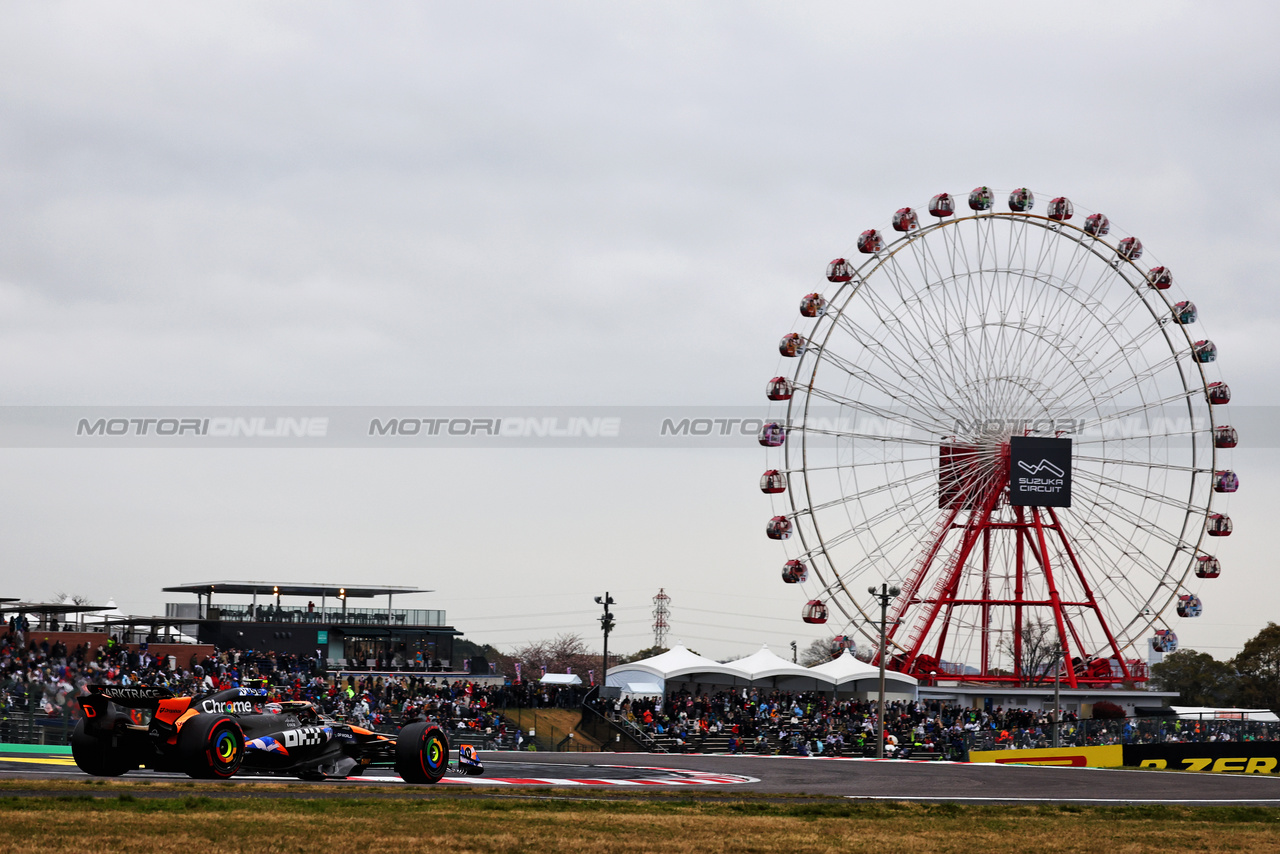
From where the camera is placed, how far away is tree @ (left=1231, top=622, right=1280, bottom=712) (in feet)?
331

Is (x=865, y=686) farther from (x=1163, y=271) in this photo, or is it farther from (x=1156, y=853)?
(x=1156, y=853)

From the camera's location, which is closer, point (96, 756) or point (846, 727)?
point (96, 756)

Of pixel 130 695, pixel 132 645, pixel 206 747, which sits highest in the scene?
pixel 132 645

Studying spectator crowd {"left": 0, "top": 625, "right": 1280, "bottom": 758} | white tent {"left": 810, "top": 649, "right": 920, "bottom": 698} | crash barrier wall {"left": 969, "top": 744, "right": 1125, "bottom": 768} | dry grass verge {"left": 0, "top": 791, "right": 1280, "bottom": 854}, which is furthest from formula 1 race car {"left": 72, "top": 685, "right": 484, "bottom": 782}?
white tent {"left": 810, "top": 649, "right": 920, "bottom": 698}

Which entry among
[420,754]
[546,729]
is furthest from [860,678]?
[420,754]

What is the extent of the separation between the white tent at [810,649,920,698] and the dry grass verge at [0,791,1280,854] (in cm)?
3595

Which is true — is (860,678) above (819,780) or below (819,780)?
above

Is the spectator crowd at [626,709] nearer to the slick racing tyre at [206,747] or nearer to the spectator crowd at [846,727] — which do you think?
the spectator crowd at [846,727]

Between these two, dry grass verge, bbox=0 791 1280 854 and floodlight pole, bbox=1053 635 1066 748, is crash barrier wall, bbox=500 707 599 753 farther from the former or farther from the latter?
dry grass verge, bbox=0 791 1280 854

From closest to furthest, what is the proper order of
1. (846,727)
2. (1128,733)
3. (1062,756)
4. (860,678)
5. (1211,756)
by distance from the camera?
(1211,756), (1128,733), (1062,756), (846,727), (860,678)

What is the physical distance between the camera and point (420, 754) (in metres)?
19.0

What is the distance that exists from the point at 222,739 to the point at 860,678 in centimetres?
3888

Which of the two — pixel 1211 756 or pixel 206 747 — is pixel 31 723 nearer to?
pixel 206 747

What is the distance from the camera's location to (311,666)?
1887 inches
